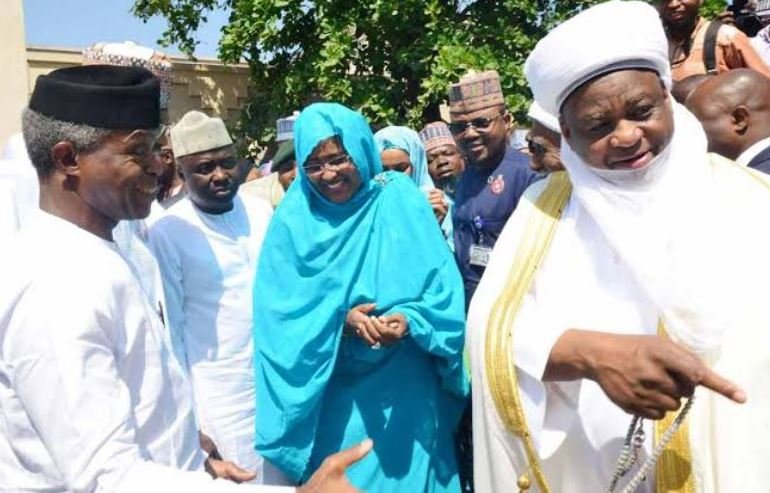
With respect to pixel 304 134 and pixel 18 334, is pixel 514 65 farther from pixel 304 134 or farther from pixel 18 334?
pixel 18 334

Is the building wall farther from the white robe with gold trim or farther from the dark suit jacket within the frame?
the white robe with gold trim

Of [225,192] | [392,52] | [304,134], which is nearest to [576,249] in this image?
[304,134]

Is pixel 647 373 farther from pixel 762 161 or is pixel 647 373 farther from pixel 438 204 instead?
pixel 438 204

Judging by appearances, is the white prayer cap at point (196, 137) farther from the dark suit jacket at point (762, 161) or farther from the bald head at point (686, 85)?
the dark suit jacket at point (762, 161)

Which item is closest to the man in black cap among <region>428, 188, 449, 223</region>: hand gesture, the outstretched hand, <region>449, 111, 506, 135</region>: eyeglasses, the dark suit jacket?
the outstretched hand

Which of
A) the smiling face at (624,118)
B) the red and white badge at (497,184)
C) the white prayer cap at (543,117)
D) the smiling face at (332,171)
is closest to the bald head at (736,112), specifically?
the white prayer cap at (543,117)

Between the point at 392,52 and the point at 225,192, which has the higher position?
the point at 392,52

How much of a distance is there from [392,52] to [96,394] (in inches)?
365

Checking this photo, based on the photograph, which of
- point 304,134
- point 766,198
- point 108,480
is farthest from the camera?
point 304,134

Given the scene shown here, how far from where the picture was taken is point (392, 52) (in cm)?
1048

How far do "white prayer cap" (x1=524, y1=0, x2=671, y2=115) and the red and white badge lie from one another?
80.0 inches

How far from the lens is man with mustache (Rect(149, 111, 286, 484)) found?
11.8ft

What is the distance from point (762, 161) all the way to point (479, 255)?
4.84 ft

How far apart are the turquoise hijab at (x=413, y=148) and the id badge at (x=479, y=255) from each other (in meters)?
0.98
